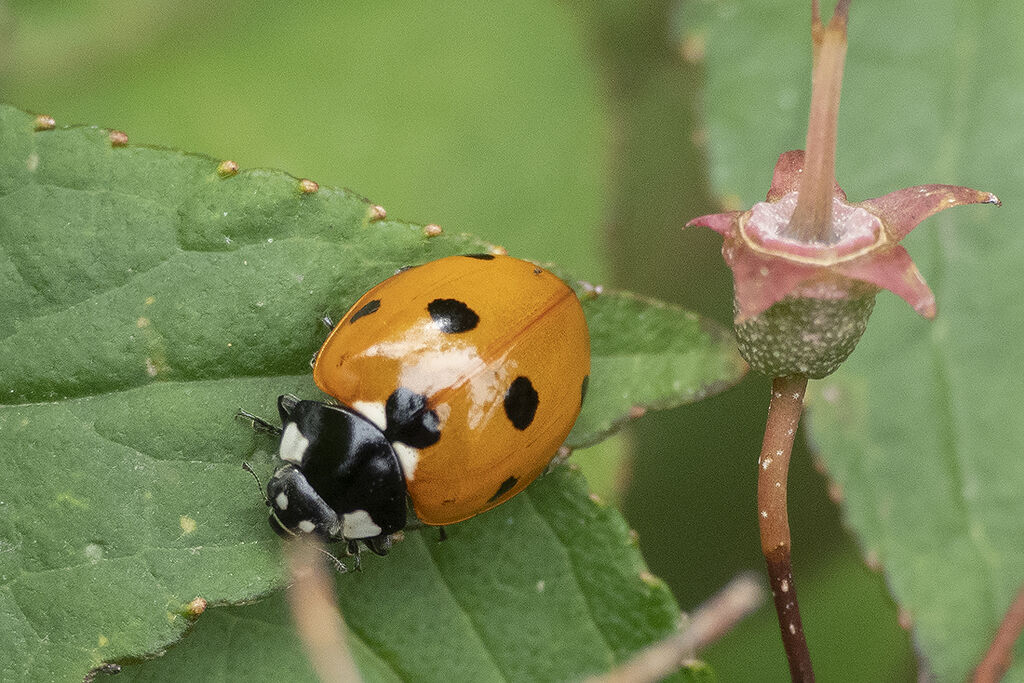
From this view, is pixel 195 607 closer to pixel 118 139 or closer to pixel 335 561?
pixel 335 561

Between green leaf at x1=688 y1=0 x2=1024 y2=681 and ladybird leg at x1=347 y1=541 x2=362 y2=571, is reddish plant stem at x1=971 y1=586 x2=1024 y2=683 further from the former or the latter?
ladybird leg at x1=347 y1=541 x2=362 y2=571

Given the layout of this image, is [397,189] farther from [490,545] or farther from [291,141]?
[490,545]

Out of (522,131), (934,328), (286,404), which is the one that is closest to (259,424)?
(286,404)

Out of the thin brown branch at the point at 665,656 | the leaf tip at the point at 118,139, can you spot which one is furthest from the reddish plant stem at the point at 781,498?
the leaf tip at the point at 118,139

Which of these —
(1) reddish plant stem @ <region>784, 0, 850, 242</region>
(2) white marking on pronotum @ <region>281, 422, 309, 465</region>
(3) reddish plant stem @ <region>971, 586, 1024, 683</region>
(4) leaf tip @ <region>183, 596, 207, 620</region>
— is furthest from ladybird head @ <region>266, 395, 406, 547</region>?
(3) reddish plant stem @ <region>971, 586, 1024, 683</region>

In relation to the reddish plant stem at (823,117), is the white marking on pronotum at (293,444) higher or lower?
lower

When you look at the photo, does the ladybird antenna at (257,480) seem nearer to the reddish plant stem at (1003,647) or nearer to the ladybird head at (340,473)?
the ladybird head at (340,473)

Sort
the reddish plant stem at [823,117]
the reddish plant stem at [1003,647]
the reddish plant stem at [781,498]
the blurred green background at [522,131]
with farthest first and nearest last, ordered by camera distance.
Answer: the blurred green background at [522,131] < the reddish plant stem at [1003,647] < the reddish plant stem at [781,498] < the reddish plant stem at [823,117]
